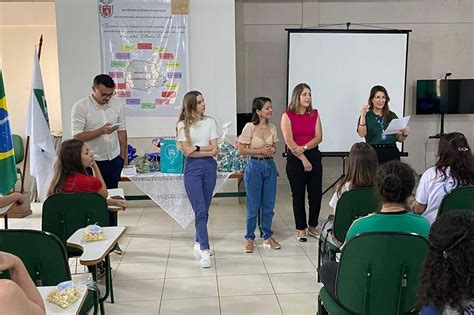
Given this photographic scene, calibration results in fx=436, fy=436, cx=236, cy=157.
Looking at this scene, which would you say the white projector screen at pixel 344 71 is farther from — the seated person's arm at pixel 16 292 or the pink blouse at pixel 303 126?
the seated person's arm at pixel 16 292

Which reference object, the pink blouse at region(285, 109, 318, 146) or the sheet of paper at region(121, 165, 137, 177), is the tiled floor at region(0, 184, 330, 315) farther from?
the pink blouse at region(285, 109, 318, 146)

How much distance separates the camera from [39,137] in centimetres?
436

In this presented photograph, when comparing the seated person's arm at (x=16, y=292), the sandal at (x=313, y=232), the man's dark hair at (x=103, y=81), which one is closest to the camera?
the seated person's arm at (x=16, y=292)

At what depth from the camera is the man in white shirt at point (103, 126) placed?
3656mm

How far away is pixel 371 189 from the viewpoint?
2.64 m

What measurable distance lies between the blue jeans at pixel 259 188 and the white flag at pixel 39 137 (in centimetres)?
206

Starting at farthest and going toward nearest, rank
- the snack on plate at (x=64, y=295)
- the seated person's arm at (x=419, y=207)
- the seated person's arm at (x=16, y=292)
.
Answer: the seated person's arm at (x=419, y=207) → the snack on plate at (x=64, y=295) → the seated person's arm at (x=16, y=292)

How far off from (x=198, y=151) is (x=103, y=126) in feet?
2.81

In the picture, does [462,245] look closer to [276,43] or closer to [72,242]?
[72,242]

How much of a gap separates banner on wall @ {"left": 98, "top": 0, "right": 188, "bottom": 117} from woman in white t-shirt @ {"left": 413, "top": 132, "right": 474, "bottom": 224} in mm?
3484

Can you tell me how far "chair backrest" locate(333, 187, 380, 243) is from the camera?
263 cm

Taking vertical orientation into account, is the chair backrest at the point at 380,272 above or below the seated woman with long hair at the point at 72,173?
below

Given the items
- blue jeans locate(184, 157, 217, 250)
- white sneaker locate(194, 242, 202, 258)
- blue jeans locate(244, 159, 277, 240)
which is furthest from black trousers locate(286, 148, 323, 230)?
white sneaker locate(194, 242, 202, 258)

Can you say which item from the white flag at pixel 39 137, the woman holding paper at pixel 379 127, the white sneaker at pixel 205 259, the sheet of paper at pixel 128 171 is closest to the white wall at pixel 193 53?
the white flag at pixel 39 137
